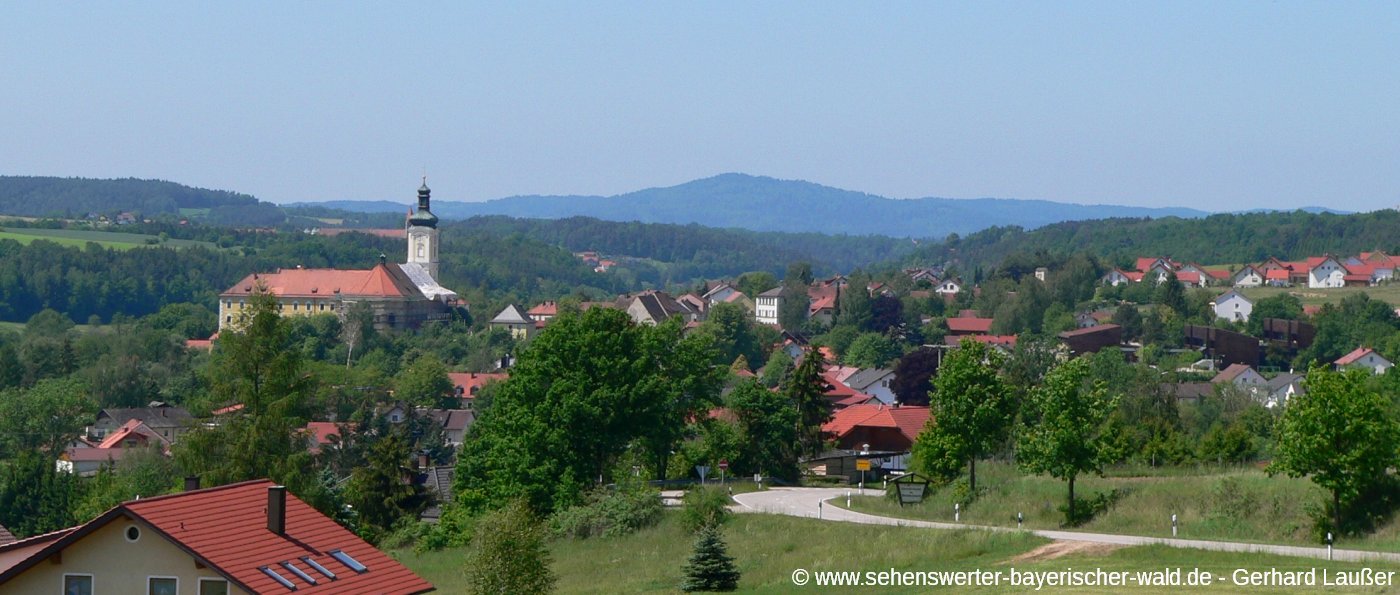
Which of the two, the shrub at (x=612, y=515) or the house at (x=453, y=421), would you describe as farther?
the house at (x=453, y=421)

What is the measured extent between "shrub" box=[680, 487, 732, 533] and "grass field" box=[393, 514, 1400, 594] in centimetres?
27

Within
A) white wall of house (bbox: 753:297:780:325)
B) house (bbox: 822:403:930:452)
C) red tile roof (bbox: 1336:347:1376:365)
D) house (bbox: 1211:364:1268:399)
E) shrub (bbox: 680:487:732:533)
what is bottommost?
white wall of house (bbox: 753:297:780:325)

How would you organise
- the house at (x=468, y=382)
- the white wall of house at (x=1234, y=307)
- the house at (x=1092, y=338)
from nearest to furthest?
1. the house at (x=468, y=382)
2. the house at (x=1092, y=338)
3. the white wall of house at (x=1234, y=307)

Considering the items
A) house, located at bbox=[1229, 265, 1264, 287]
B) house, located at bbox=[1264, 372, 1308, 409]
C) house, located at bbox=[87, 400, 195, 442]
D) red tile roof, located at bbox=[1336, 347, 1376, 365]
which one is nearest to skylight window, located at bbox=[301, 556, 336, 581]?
house, located at bbox=[87, 400, 195, 442]

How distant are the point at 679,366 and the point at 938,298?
10350 cm

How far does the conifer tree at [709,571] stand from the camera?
2797 cm

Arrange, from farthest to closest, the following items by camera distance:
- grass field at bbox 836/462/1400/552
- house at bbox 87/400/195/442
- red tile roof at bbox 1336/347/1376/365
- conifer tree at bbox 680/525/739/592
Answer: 1. red tile roof at bbox 1336/347/1376/365
2. house at bbox 87/400/195/442
3. grass field at bbox 836/462/1400/552
4. conifer tree at bbox 680/525/739/592

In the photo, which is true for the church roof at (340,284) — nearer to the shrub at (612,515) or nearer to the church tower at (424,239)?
the church tower at (424,239)

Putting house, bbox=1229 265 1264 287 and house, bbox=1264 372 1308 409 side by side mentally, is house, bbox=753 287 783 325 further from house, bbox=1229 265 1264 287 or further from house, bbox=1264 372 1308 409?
house, bbox=1264 372 1308 409

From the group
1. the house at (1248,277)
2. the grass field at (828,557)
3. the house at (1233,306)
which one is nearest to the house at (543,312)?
the house at (1233,306)

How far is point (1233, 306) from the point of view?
5084 inches

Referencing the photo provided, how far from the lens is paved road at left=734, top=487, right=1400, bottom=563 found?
87.7 ft

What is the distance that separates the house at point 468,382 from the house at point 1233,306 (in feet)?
163

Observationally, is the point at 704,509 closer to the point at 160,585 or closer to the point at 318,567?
the point at 318,567
